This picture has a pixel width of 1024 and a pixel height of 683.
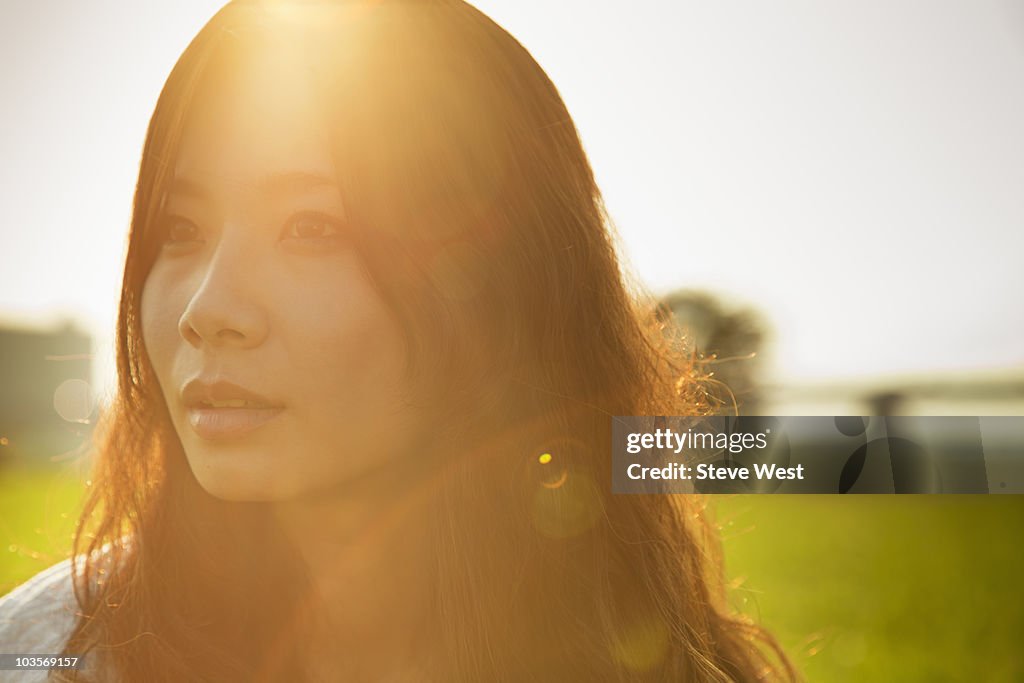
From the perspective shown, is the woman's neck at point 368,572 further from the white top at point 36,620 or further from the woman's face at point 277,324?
the white top at point 36,620

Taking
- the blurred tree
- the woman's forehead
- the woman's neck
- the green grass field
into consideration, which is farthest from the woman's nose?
the blurred tree

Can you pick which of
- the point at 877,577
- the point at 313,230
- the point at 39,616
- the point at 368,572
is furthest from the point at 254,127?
the point at 877,577

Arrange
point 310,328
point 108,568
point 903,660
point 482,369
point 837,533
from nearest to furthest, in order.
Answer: point 310,328
point 482,369
point 108,568
point 903,660
point 837,533

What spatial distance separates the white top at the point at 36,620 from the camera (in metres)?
1.34

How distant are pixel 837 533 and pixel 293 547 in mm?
2858

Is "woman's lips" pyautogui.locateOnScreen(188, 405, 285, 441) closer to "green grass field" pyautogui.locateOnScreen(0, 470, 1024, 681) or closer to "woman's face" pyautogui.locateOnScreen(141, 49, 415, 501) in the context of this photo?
"woman's face" pyautogui.locateOnScreen(141, 49, 415, 501)

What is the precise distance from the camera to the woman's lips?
3.61ft

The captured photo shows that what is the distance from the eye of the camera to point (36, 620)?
136 cm

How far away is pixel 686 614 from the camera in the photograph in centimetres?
135

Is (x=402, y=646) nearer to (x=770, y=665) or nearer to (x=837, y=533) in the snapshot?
(x=770, y=665)

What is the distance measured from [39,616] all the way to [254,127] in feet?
3.22

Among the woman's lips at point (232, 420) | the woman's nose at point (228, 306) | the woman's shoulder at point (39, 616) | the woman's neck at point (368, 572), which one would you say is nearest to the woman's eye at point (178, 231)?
the woman's nose at point (228, 306)

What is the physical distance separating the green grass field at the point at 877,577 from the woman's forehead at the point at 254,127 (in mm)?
724

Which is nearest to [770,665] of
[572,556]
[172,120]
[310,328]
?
[572,556]
